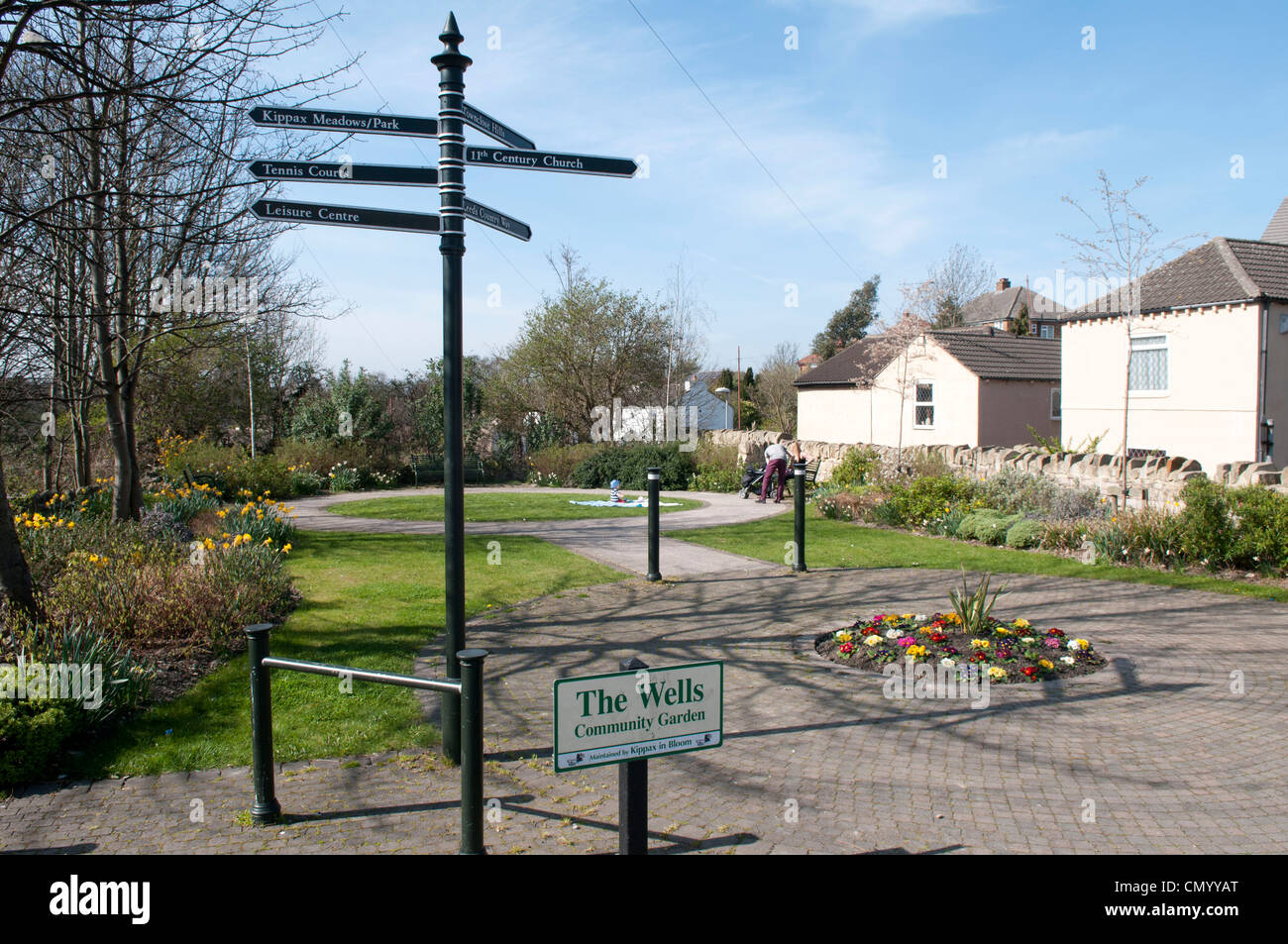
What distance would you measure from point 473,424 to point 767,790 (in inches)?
1017

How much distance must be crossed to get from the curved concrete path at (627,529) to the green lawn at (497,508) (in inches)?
17.5

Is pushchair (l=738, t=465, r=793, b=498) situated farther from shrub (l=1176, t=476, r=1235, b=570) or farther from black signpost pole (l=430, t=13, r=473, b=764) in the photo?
black signpost pole (l=430, t=13, r=473, b=764)

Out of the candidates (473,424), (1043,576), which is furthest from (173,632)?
(473,424)

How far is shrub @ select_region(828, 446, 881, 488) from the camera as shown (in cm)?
1888

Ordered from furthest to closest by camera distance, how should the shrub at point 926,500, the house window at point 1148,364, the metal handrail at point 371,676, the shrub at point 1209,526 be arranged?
the house window at point 1148,364 < the shrub at point 926,500 < the shrub at point 1209,526 < the metal handrail at point 371,676

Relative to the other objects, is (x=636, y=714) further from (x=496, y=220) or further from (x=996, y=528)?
(x=996, y=528)

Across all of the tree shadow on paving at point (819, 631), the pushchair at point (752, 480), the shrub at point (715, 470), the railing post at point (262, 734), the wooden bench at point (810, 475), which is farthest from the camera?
the shrub at point (715, 470)

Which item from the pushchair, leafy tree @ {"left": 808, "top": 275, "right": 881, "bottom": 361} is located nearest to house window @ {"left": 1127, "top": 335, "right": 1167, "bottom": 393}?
the pushchair

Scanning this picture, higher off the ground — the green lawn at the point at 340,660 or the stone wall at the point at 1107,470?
the stone wall at the point at 1107,470

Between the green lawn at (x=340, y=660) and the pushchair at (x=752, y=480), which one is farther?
the pushchair at (x=752, y=480)

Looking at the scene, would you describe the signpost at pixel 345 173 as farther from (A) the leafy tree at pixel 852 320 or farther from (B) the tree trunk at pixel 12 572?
(A) the leafy tree at pixel 852 320

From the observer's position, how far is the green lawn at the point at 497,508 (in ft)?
56.5

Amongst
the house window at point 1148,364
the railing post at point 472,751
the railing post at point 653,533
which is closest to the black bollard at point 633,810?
the railing post at point 472,751

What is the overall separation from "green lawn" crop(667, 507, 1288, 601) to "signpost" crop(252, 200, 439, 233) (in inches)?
319
